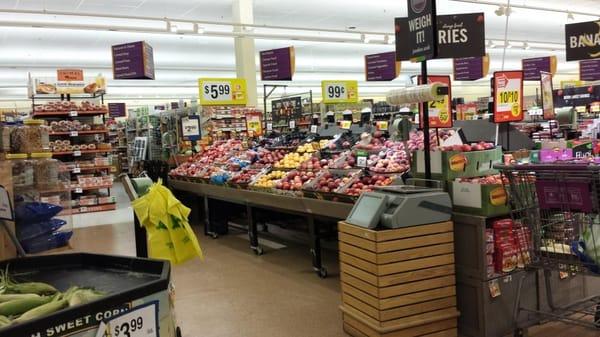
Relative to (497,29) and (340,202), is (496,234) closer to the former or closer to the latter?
(340,202)

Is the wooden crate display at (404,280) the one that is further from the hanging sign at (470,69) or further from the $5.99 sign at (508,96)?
the hanging sign at (470,69)

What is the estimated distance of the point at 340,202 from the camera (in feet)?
15.9

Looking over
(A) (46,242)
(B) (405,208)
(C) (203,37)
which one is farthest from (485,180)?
(C) (203,37)

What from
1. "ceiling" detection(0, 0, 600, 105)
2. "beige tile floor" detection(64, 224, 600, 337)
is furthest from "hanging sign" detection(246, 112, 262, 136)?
"beige tile floor" detection(64, 224, 600, 337)

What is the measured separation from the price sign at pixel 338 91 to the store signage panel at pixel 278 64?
255cm

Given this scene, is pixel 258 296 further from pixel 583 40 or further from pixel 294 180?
pixel 583 40

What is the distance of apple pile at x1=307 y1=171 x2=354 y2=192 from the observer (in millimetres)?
5020

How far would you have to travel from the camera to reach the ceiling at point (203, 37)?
39.0 feet

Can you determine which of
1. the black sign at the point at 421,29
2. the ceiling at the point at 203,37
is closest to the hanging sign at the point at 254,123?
the ceiling at the point at 203,37

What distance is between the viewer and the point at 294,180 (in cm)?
586

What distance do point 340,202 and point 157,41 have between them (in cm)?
1214

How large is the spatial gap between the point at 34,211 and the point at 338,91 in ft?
41.0

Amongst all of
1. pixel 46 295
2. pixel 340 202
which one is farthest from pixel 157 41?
pixel 46 295

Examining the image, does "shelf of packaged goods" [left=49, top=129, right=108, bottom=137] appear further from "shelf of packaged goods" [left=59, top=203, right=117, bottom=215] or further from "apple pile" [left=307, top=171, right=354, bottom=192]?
"apple pile" [left=307, top=171, right=354, bottom=192]
